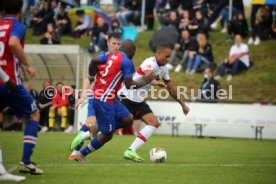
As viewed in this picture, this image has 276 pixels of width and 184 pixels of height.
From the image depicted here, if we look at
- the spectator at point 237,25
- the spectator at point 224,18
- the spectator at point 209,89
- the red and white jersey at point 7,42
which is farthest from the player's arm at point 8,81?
the spectator at point 224,18

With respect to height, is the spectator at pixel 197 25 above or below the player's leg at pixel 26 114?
above

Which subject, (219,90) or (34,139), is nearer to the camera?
(34,139)

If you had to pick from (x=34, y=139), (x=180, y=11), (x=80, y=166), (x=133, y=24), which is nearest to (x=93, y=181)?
(x=34, y=139)

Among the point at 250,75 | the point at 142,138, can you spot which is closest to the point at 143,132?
the point at 142,138

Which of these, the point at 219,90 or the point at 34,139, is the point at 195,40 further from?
the point at 34,139

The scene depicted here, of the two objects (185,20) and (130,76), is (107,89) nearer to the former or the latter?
(130,76)

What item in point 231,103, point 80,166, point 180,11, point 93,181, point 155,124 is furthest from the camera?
point 180,11

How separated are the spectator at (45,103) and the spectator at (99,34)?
184 inches

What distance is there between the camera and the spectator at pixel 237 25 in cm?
3048

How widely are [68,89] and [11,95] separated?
1788 centimetres

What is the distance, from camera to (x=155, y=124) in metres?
13.8

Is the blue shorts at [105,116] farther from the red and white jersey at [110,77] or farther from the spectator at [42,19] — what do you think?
the spectator at [42,19]

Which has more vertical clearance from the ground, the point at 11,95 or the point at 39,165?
the point at 11,95

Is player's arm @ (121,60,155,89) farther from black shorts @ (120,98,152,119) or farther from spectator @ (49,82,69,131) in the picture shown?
spectator @ (49,82,69,131)
